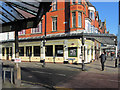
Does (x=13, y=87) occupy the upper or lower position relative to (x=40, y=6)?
lower

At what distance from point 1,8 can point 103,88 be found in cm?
684

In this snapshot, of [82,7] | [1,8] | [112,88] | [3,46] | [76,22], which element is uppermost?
[82,7]

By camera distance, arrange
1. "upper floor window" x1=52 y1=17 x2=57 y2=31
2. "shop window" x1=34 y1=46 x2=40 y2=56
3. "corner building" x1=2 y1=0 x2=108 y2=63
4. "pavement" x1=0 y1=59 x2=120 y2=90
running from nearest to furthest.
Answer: "pavement" x1=0 y1=59 x2=120 y2=90 → "corner building" x1=2 y1=0 x2=108 y2=63 → "upper floor window" x1=52 y1=17 x2=57 y2=31 → "shop window" x1=34 y1=46 x2=40 y2=56

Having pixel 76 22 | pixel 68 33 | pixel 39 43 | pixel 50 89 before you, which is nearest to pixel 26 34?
pixel 39 43

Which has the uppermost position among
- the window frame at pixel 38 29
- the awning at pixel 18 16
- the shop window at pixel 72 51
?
the window frame at pixel 38 29

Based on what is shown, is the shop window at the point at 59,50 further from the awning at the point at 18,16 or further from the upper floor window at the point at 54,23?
the awning at the point at 18,16

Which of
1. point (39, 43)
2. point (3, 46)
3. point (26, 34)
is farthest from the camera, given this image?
point (3, 46)

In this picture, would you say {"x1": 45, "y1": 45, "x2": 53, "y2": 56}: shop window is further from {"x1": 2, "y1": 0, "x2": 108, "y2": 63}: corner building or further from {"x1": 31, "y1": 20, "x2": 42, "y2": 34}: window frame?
{"x1": 31, "y1": 20, "x2": 42, "y2": 34}: window frame

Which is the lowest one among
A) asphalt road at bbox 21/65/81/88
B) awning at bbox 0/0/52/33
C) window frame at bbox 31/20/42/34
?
asphalt road at bbox 21/65/81/88

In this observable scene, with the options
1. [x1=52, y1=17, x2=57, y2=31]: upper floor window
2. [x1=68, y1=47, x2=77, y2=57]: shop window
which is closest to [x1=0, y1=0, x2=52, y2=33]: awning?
[x1=68, y1=47, x2=77, y2=57]: shop window

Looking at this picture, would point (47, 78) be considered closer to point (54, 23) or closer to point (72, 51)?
point (72, 51)

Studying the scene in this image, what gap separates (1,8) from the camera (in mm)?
6473

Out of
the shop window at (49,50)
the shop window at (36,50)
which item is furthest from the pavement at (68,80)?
the shop window at (36,50)

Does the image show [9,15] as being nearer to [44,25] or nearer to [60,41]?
[60,41]
